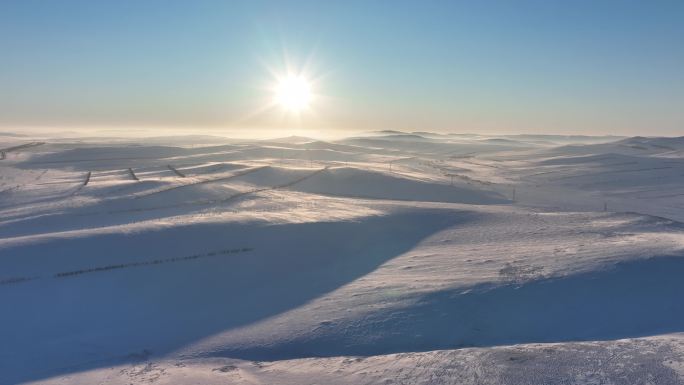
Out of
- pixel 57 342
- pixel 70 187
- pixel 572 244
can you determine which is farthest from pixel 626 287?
pixel 70 187

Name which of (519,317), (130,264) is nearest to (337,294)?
(519,317)

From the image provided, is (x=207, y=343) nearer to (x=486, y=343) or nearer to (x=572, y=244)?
(x=486, y=343)

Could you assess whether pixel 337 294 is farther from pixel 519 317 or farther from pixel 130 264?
pixel 130 264

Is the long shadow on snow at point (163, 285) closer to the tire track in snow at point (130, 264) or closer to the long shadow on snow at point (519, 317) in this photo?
the tire track in snow at point (130, 264)

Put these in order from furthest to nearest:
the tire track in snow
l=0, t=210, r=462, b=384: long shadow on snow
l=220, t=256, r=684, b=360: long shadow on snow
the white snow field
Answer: the tire track in snow < l=0, t=210, r=462, b=384: long shadow on snow < l=220, t=256, r=684, b=360: long shadow on snow < the white snow field

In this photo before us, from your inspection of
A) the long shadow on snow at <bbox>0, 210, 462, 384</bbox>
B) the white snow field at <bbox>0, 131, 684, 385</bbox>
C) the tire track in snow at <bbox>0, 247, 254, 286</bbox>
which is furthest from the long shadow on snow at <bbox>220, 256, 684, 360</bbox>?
the tire track in snow at <bbox>0, 247, 254, 286</bbox>

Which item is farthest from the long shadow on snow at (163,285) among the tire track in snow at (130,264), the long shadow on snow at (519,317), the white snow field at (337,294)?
the long shadow on snow at (519,317)

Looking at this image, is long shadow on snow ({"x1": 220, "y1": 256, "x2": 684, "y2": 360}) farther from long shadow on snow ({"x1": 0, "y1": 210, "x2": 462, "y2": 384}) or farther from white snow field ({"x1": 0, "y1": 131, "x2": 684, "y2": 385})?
long shadow on snow ({"x1": 0, "y1": 210, "x2": 462, "y2": 384})
